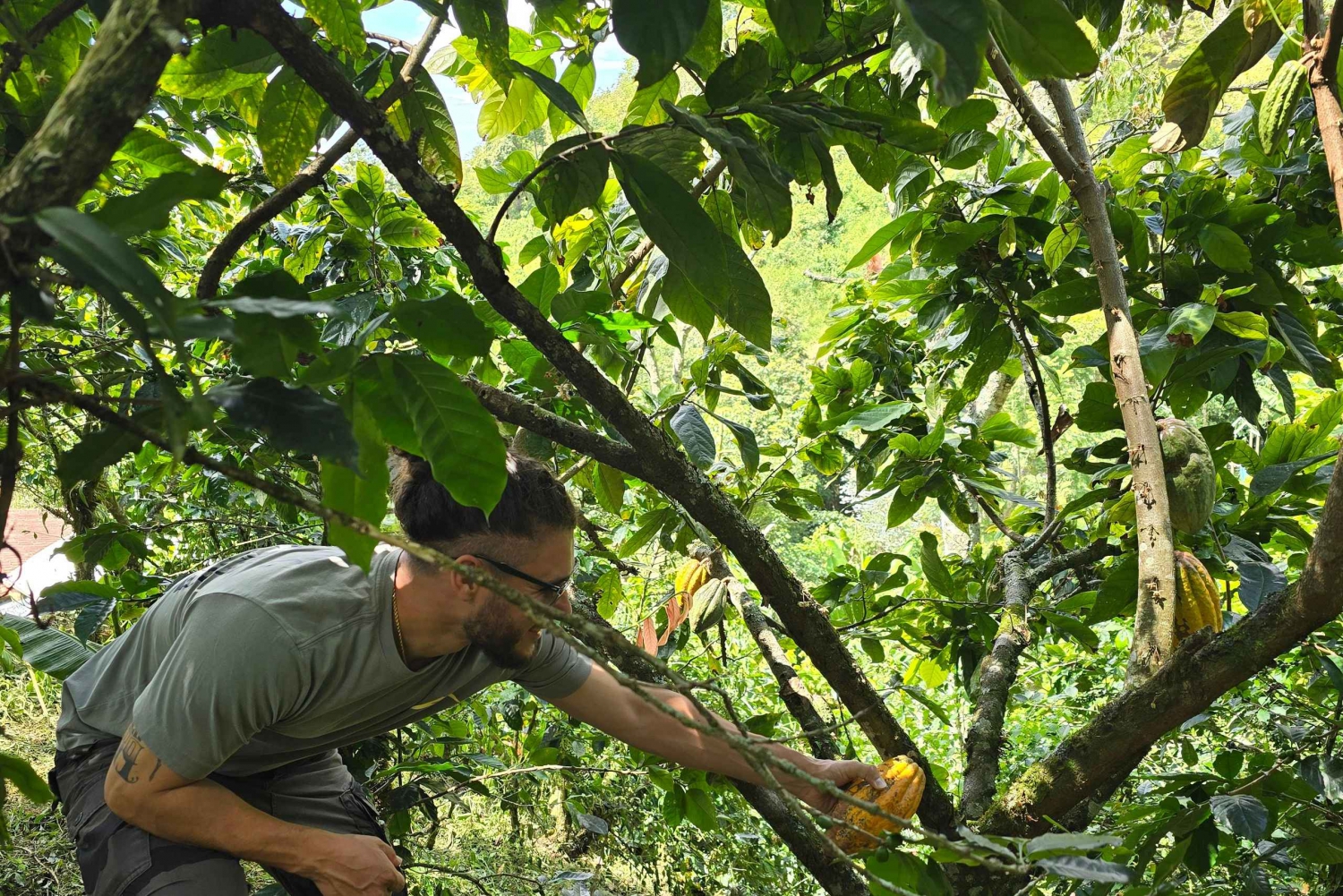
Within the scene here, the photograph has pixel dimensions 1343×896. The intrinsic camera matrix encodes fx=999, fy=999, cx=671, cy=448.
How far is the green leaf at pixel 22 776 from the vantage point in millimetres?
529

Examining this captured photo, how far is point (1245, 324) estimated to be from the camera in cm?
131

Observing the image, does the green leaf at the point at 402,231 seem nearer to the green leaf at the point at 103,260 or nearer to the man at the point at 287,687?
the man at the point at 287,687

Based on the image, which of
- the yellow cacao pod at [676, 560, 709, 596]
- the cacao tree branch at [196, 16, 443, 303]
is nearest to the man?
the yellow cacao pod at [676, 560, 709, 596]

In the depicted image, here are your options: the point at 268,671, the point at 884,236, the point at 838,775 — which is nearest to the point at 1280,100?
the point at 884,236

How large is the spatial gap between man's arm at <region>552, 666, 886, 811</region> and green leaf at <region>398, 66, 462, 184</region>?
0.79 metres

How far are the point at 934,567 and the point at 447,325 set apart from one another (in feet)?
4.58

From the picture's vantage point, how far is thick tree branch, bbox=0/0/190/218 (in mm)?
399

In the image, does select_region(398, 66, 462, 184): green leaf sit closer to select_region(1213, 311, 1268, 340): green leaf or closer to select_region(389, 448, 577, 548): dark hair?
select_region(389, 448, 577, 548): dark hair

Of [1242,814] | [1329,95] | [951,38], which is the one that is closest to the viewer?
[951,38]

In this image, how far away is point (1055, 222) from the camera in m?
1.61

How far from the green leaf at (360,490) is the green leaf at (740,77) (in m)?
0.43

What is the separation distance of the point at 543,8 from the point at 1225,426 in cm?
119

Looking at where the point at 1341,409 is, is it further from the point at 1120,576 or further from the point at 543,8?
the point at 543,8

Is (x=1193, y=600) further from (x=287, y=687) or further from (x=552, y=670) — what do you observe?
(x=287, y=687)
